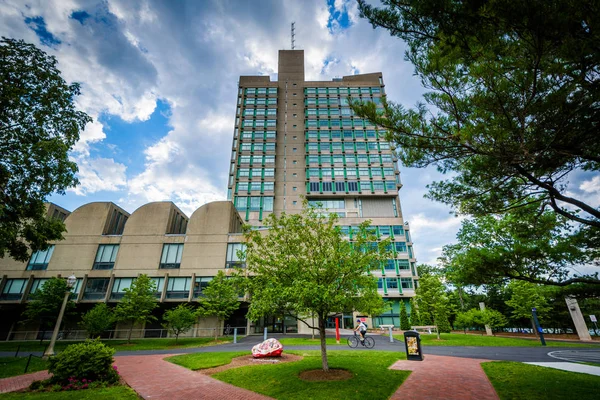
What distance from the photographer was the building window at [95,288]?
3092cm

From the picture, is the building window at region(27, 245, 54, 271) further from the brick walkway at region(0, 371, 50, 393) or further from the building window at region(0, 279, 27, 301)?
the brick walkway at region(0, 371, 50, 393)

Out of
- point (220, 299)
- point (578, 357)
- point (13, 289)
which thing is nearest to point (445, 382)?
point (578, 357)

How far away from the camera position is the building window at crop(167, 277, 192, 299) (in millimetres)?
31062

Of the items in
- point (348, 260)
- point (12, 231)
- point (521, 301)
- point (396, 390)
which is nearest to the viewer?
point (396, 390)

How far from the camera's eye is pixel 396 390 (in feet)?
25.1

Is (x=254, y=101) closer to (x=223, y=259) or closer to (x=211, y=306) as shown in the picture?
(x=223, y=259)

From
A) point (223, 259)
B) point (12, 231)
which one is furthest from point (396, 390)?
point (223, 259)

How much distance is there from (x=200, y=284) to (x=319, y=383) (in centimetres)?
2680

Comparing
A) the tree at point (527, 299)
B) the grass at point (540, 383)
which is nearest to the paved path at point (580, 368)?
the grass at point (540, 383)

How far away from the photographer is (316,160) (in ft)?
179

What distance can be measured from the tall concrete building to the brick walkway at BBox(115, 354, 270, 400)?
37.4 meters

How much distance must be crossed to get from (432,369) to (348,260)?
19.6 ft

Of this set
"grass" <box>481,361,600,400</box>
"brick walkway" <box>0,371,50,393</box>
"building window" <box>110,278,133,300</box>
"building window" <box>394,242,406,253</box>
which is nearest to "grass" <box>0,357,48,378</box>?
"brick walkway" <box>0,371,50,393</box>

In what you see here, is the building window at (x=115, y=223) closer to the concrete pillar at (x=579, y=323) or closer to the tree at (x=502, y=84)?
the tree at (x=502, y=84)
